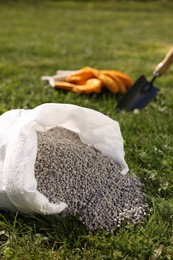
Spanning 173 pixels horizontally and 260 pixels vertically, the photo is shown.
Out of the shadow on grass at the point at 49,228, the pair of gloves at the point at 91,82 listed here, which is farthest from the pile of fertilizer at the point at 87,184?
the pair of gloves at the point at 91,82

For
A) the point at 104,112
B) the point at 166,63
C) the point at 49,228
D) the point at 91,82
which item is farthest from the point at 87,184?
the point at 91,82

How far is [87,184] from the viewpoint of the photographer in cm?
240

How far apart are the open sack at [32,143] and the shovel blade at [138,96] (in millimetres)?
1434

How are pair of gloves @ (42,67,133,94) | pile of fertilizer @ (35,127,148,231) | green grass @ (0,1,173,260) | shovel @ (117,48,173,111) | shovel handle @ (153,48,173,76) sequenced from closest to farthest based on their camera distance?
green grass @ (0,1,173,260) → pile of fertilizer @ (35,127,148,231) → shovel handle @ (153,48,173,76) → shovel @ (117,48,173,111) → pair of gloves @ (42,67,133,94)

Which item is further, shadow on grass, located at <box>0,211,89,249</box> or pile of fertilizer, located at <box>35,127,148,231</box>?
pile of fertilizer, located at <box>35,127,148,231</box>

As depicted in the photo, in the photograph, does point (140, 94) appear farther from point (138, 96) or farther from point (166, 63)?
point (166, 63)

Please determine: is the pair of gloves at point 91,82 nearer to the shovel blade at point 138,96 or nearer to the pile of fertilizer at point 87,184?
the shovel blade at point 138,96

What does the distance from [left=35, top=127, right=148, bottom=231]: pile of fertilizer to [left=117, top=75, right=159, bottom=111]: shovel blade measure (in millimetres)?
1522

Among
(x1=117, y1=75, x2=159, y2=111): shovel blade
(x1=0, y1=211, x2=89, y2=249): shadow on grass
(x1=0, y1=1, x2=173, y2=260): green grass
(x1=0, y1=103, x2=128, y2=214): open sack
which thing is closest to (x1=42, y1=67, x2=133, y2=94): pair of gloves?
(x1=0, y1=1, x2=173, y2=260): green grass

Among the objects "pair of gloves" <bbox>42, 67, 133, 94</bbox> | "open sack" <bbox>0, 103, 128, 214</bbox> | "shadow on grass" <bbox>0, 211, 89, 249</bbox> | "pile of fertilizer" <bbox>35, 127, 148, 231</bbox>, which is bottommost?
"pair of gloves" <bbox>42, 67, 133, 94</bbox>

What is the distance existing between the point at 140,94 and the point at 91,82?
51 centimetres

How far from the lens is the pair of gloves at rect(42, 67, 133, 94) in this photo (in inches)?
172

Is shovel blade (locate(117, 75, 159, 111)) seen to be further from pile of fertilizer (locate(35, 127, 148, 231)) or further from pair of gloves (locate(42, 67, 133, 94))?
pile of fertilizer (locate(35, 127, 148, 231))

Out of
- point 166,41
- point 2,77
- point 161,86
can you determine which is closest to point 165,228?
point 161,86
